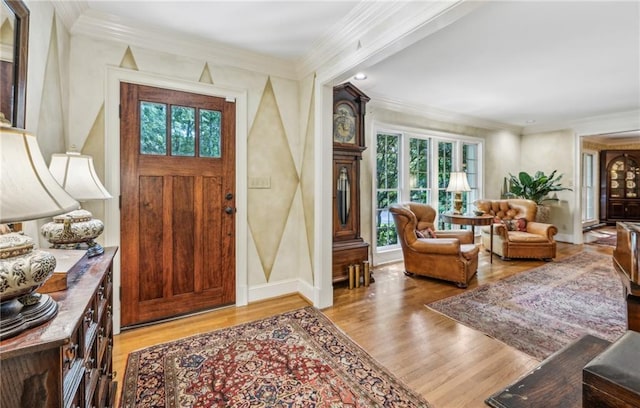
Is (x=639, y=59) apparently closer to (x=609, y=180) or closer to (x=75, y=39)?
(x=75, y=39)

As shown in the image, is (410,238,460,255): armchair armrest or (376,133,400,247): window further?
(376,133,400,247): window

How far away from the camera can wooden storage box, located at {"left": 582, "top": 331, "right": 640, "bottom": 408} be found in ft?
1.95

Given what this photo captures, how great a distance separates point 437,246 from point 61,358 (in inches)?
136

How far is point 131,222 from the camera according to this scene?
2441 mm

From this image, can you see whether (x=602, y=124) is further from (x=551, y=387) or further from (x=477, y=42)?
(x=551, y=387)

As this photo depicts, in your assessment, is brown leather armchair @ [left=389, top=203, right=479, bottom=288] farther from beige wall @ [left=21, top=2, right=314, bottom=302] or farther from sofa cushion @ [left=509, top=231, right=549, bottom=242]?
beige wall @ [left=21, top=2, right=314, bottom=302]

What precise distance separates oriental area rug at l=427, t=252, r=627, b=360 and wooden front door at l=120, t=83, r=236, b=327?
7.24 ft

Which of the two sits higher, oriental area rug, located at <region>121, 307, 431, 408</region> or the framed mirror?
the framed mirror

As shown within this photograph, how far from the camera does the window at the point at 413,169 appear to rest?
4.50 m

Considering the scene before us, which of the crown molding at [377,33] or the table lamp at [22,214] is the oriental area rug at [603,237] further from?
the table lamp at [22,214]

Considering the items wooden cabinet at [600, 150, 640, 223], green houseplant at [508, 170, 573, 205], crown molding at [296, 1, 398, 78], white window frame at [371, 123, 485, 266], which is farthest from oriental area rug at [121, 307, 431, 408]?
wooden cabinet at [600, 150, 640, 223]

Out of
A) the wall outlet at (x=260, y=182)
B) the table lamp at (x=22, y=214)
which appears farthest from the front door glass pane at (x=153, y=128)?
the table lamp at (x=22, y=214)

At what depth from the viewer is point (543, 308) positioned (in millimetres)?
2830

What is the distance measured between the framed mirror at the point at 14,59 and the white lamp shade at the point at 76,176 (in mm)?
281
